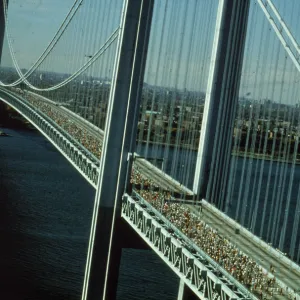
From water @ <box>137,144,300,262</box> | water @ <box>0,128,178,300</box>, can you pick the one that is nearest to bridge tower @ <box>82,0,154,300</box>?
water @ <box>0,128,178,300</box>

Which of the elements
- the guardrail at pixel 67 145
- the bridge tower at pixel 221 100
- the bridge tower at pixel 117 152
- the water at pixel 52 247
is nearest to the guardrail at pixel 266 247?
the bridge tower at pixel 221 100

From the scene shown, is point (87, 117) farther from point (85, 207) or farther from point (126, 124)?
point (126, 124)

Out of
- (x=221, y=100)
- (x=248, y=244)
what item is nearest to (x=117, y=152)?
(x=221, y=100)

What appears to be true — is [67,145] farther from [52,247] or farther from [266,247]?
[266,247]

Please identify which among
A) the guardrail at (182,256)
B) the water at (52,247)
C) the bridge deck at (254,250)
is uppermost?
the bridge deck at (254,250)

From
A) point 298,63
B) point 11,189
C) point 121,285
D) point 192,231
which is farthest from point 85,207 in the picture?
point 298,63

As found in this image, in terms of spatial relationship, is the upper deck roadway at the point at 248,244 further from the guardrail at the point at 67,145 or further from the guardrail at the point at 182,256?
the guardrail at the point at 67,145
